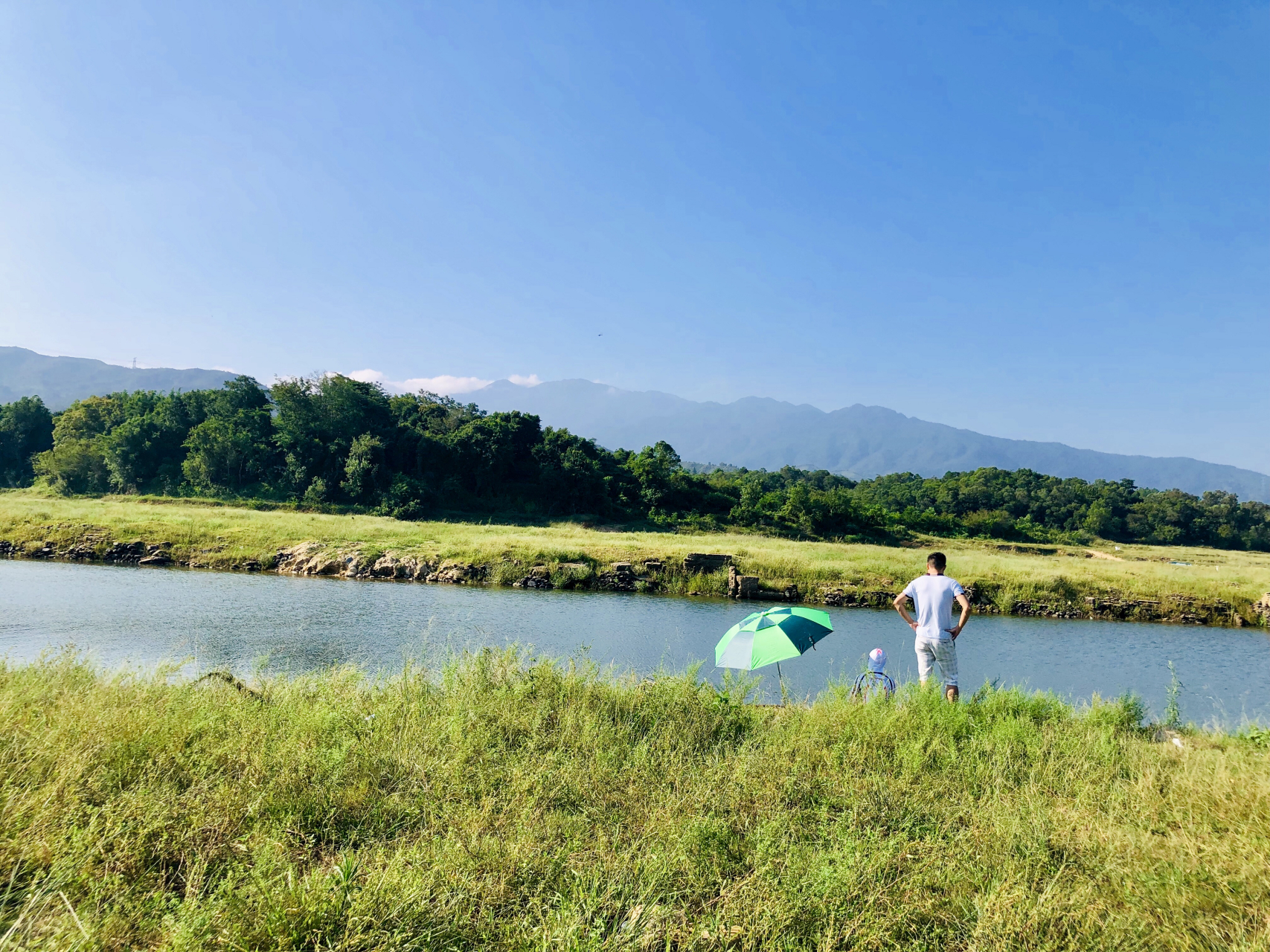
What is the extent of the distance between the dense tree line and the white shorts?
41004mm

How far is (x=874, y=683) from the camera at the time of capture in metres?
9.35

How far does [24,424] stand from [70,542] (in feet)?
165

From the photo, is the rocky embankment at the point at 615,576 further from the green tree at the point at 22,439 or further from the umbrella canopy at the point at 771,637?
the green tree at the point at 22,439

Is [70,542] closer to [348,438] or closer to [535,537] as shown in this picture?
[535,537]

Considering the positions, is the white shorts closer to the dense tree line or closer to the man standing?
the man standing

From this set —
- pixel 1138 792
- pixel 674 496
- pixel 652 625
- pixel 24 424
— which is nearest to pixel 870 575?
pixel 652 625

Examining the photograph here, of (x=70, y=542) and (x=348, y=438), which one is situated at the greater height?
(x=348, y=438)

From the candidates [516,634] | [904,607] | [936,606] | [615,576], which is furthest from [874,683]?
[615,576]

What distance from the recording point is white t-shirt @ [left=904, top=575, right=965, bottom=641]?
28.5 feet

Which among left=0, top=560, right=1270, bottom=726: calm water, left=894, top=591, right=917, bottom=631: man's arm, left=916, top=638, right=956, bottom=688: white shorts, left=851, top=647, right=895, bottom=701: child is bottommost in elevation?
left=0, top=560, right=1270, bottom=726: calm water

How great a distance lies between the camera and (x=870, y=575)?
1076 inches

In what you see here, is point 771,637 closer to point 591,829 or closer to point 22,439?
point 591,829

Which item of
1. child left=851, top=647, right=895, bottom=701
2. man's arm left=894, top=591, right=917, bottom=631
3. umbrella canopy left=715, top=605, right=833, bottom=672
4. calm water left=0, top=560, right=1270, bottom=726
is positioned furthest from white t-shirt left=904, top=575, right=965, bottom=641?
calm water left=0, top=560, right=1270, bottom=726

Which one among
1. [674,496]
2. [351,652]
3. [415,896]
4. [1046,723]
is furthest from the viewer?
[674,496]
